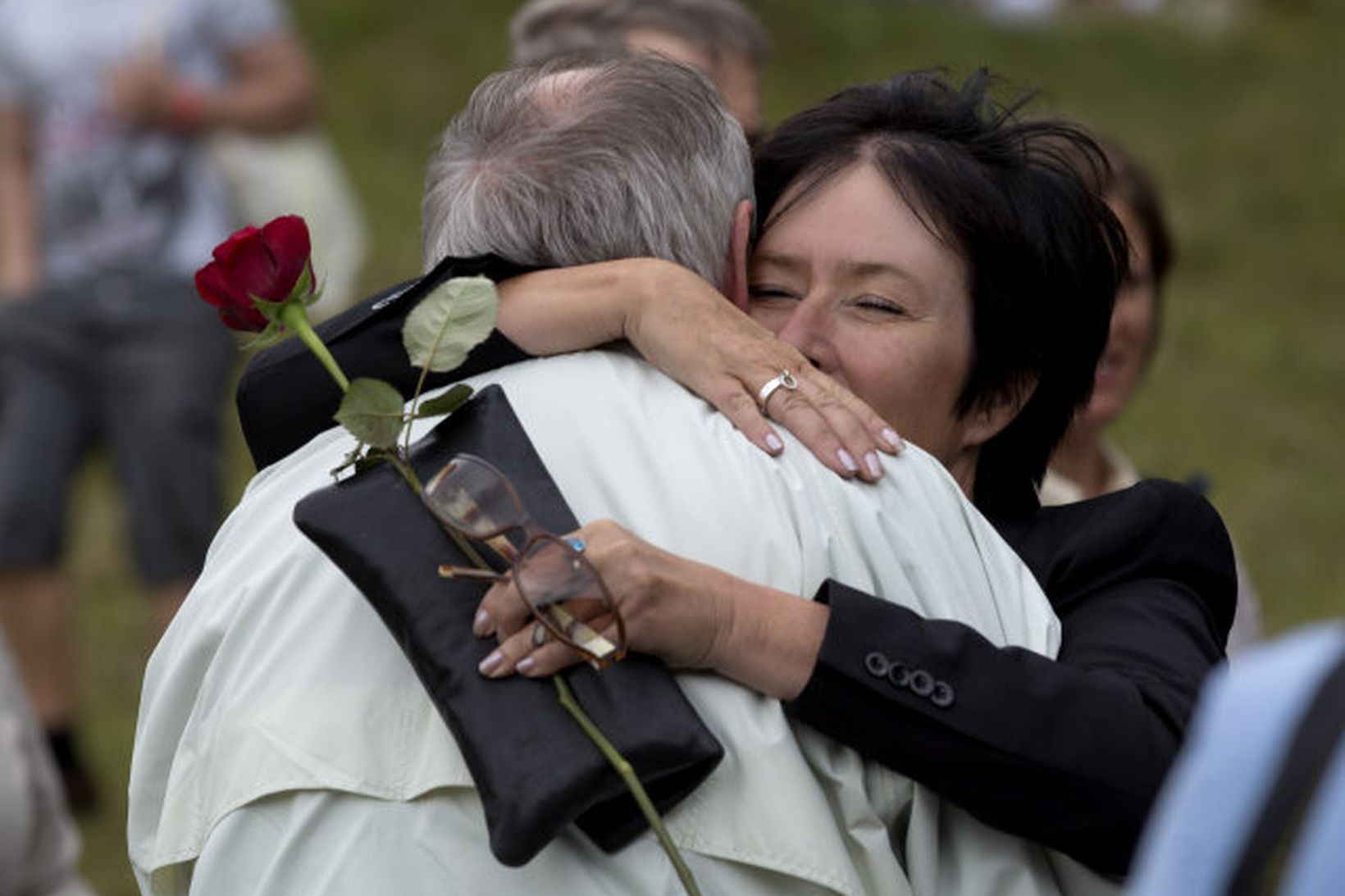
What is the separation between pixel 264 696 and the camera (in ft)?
7.23

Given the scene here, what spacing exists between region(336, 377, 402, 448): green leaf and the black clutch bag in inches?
1.4

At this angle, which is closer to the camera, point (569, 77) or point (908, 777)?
point (908, 777)

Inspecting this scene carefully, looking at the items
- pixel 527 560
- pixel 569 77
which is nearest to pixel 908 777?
pixel 527 560

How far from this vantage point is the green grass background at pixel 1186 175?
29.0 ft

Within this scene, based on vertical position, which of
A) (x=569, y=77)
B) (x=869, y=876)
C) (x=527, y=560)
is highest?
(x=569, y=77)

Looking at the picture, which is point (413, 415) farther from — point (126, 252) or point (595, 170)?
point (126, 252)

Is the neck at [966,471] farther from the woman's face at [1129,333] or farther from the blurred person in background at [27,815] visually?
the woman's face at [1129,333]

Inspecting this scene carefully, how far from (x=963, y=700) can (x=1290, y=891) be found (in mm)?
902

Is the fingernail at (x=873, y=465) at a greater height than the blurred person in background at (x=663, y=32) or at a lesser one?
greater

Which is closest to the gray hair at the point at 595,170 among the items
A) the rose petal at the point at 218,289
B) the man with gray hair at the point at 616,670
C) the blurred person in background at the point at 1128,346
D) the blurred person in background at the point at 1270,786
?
the man with gray hair at the point at 616,670

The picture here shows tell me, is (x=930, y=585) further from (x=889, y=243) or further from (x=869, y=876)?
(x=889, y=243)

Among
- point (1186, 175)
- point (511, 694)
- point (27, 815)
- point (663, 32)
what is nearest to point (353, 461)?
point (511, 694)

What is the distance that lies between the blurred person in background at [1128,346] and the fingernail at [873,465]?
219 centimetres

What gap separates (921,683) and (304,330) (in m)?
0.70
